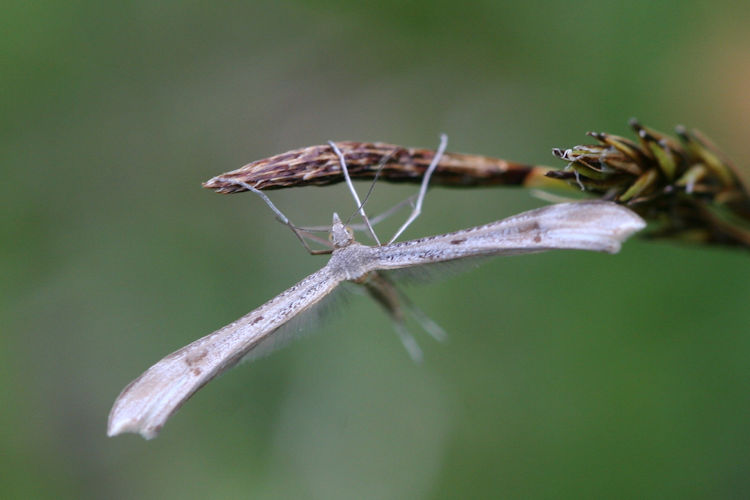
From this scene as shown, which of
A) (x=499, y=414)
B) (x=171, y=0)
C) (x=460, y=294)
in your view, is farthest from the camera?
(x=171, y=0)

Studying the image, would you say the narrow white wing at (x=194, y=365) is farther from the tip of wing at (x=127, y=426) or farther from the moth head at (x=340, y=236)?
the moth head at (x=340, y=236)

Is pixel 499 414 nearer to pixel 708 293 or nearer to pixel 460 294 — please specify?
pixel 460 294

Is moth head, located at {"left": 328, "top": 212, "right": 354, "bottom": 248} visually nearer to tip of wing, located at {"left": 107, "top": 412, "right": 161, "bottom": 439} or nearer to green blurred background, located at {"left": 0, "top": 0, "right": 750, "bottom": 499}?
tip of wing, located at {"left": 107, "top": 412, "right": 161, "bottom": 439}

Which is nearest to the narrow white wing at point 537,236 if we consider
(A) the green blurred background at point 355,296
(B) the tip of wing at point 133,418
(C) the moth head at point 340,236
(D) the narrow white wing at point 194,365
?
(C) the moth head at point 340,236

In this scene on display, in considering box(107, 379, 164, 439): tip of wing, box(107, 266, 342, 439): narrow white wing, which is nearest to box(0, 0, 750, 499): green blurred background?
box(107, 266, 342, 439): narrow white wing

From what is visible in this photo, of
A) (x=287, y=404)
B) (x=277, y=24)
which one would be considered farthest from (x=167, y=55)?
(x=287, y=404)

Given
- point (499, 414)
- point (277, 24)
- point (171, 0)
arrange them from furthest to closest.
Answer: point (277, 24) → point (171, 0) → point (499, 414)
